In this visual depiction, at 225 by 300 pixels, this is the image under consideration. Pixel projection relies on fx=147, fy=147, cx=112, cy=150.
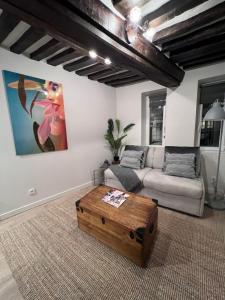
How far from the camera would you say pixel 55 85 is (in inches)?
103

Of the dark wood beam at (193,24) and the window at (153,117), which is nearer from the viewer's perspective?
the dark wood beam at (193,24)

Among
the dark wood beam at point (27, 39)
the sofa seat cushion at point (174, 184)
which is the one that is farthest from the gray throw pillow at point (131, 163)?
the dark wood beam at point (27, 39)

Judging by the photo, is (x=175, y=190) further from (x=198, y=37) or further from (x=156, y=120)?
(x=198, y=37)

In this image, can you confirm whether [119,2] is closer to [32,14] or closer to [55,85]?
[32,14]

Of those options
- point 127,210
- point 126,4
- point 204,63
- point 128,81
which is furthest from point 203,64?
point 127,210

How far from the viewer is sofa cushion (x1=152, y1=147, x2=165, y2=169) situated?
2975 millimetres

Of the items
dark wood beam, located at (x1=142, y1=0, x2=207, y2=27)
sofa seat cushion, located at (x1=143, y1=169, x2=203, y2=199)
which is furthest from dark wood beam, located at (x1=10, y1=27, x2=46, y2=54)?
sofa seat cushion, located at (x1=143, y1=169, x2=203, y2=199)

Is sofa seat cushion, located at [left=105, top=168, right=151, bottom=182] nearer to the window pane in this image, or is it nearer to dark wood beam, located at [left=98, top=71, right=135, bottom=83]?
the window pane

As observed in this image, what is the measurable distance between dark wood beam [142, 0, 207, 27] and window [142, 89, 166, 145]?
6.15ft

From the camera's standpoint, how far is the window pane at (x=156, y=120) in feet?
11.0

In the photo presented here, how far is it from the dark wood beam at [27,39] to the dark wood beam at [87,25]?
479 mm

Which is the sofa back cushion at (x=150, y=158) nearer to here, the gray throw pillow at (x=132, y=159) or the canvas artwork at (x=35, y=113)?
the gray throw pillow at (x=132, y=159)

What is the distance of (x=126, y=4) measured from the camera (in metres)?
1.29

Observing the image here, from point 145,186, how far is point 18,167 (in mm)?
2115
